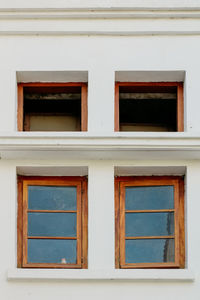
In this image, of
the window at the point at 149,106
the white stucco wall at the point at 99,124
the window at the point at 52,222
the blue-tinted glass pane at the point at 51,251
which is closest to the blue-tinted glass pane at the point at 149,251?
the white stucco wall at the point at 99,124

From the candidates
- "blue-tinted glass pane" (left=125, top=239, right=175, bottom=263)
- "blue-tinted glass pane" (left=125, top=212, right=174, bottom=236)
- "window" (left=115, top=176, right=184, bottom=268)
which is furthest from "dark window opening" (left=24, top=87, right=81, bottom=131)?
"blue-tinted glass pane" (left=125, top=239, right=175, bottom=263)

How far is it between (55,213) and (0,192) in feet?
2.25

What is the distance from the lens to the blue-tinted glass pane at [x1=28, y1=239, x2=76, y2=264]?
10680 millimetres

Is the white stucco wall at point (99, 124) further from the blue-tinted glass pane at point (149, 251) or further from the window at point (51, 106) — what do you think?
the blue-tinted glass pane at point (149, 251)

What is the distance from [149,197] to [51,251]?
130cm

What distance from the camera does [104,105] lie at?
1091cm

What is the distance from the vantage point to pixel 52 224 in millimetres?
10766

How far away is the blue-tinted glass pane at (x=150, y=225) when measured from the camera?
1073 centimetres

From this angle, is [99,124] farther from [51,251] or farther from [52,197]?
[51,251]
